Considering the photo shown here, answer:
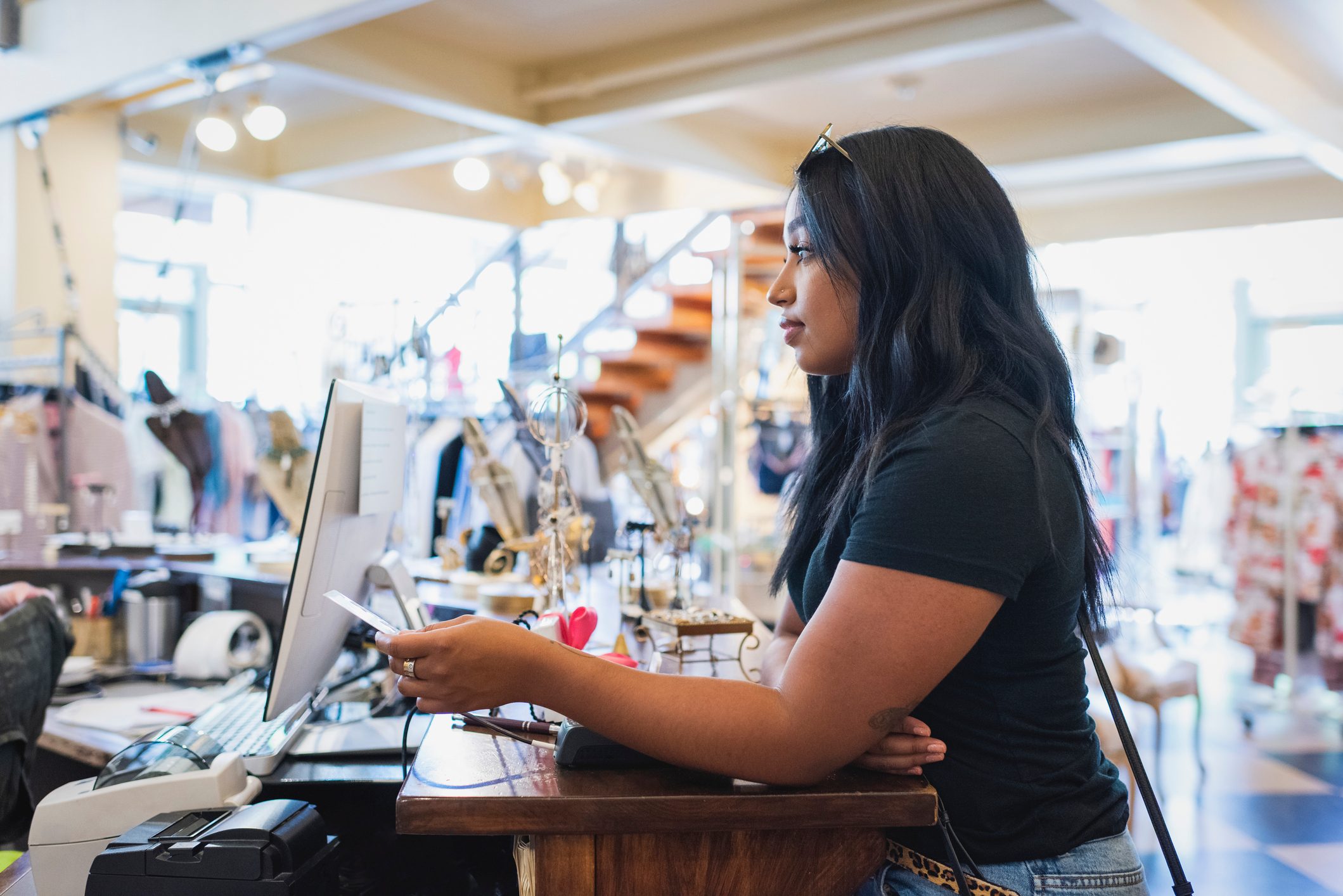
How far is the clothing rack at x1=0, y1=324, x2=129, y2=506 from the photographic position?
14.0ft

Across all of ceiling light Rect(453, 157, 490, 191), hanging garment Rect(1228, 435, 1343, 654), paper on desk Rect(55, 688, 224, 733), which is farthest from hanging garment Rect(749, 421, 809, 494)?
paper on desk Rect(55, 688, 224, 733)

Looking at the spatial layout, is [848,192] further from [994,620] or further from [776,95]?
[776,95]

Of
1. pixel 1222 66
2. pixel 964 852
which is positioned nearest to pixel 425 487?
pixel 1222 66

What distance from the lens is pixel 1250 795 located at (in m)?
4.34

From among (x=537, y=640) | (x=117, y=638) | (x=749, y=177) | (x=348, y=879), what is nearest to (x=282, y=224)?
(x=749, y=177)

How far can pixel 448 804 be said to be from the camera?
98 cm

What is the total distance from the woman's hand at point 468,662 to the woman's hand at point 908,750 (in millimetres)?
369

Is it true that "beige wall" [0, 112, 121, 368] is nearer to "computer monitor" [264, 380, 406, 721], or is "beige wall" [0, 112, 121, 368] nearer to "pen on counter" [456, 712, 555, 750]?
"computer monitor" [264, 380, 406, 721]

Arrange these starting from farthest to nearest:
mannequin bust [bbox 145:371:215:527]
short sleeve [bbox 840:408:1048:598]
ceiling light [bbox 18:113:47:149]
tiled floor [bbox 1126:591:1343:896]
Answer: ceiling light [bbox 18:113:47:149], tiled floor [bbox 1126:591:1343:896], mannequin bust [bbox 145:371:215:527], short sleeve [bbox 840:408:1048:598]

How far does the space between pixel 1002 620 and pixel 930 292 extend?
0.37 meters

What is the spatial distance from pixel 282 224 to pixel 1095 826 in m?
9.13

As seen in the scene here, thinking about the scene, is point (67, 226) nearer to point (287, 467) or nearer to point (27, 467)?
point (27, 467)

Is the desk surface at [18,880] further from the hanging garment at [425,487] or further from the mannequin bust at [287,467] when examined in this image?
the mannequin bust at [287,467]

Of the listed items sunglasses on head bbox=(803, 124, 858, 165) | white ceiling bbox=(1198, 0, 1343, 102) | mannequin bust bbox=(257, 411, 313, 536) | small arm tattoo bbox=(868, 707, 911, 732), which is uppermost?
white ceiling bbox=(1198, 0, 1343, 102)
